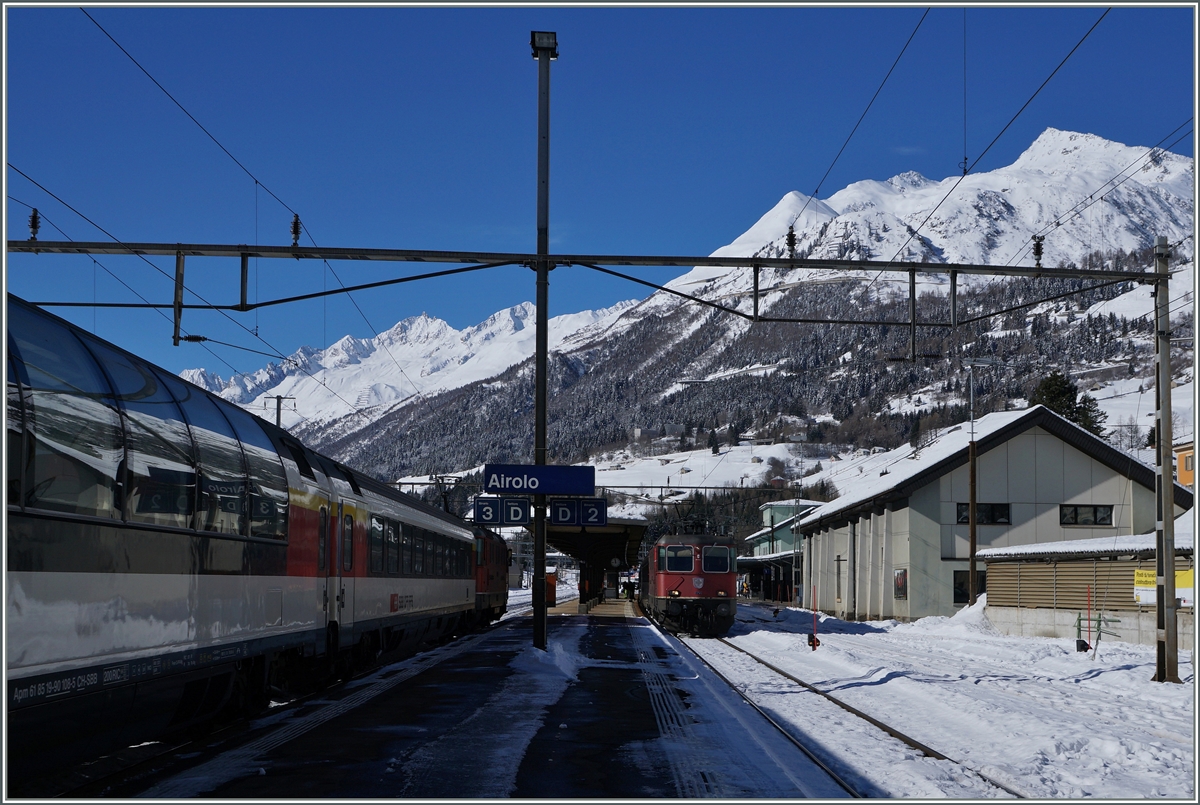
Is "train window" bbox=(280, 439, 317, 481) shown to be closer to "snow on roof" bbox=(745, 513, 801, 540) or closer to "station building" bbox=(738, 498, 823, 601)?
"station building" bbox=(738, 498, 823, 601)

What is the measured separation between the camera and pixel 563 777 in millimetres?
9430

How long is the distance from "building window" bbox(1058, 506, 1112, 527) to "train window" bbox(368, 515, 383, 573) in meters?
34.6

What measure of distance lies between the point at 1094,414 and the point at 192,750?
317ft

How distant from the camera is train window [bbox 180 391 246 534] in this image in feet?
34.4

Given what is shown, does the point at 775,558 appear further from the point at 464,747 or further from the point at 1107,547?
the point at 464,747

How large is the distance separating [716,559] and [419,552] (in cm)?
1553

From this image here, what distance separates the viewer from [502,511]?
80.0 ft

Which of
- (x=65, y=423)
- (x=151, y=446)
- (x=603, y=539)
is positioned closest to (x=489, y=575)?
(x=603, y=539)

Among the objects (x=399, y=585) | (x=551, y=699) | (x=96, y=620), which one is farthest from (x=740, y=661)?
(x=96, y=620)

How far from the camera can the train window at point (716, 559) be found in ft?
123

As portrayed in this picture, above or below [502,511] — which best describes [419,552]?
below

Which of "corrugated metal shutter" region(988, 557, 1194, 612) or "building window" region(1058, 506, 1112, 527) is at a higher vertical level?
"building window" region(1058, 506, 1112, 527)

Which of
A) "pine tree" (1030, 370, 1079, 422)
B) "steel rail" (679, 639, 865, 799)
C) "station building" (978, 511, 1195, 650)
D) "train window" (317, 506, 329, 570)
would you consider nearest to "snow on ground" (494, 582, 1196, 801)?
"steel rail" (679, 639, 865, 799)

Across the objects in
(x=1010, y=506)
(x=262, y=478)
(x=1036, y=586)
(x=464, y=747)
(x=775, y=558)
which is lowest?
(x=775, y=558)
